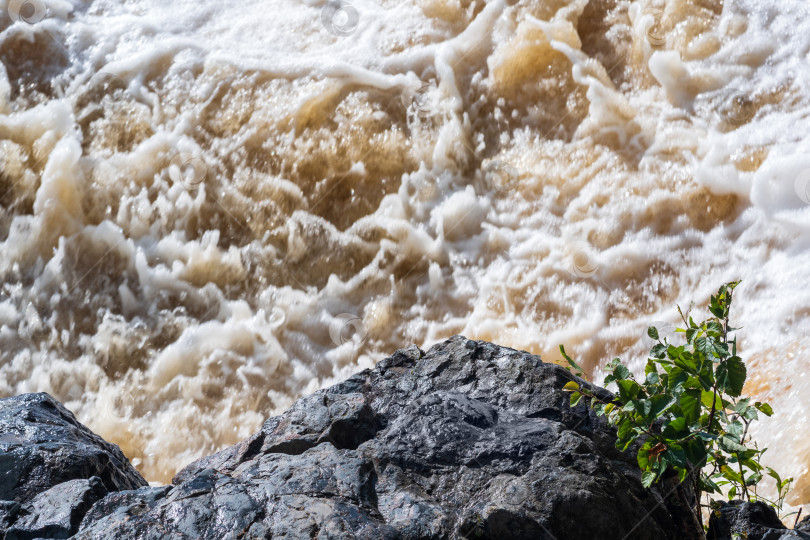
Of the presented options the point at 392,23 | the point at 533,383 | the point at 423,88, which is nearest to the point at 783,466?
the point at 533,383

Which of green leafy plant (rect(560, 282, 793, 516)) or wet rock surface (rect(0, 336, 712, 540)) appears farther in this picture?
green leafy plant (rect(560, 282, 793, 516))

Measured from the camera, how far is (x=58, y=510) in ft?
6.78

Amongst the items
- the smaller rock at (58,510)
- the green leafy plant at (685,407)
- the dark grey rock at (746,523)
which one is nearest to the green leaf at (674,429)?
the green leafy plant at (685,407)

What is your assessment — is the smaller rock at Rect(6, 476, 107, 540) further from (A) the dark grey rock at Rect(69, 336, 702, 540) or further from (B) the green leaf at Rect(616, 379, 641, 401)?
(B) the green leaf at Rect(616, 379, 641, 401)

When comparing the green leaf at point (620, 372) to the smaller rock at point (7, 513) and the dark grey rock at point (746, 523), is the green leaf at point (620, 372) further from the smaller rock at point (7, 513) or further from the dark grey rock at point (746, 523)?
the smaller rock at point (7, 513)

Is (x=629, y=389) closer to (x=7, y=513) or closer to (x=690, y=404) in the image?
(x=690, y=404)

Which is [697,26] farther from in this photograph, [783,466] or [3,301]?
[3,301]

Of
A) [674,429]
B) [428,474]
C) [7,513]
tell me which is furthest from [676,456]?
[7,513]

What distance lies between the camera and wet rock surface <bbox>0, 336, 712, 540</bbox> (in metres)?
1.91

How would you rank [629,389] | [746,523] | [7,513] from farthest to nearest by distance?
[746,523] < [629,389] < [7,513]

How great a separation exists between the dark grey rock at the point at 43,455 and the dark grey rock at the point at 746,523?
1752mm

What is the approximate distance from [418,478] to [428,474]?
3cm

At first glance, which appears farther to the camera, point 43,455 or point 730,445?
point 43,455

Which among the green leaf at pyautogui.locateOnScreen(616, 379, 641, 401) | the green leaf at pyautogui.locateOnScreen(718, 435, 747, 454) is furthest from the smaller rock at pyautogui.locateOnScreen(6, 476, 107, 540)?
the green leaf at pyautogui.locateOnScreen(718, 435, 747, 454)
